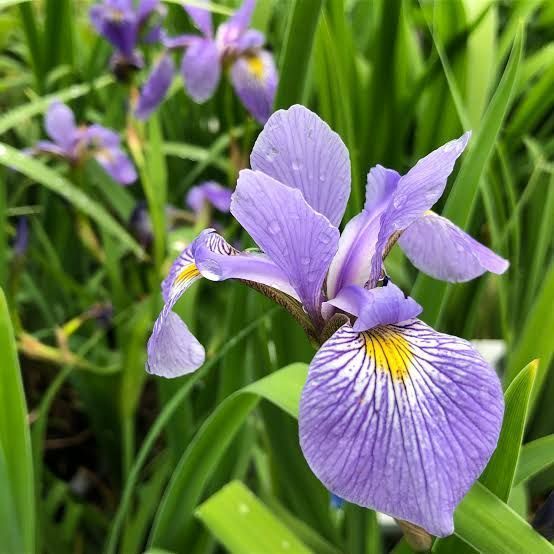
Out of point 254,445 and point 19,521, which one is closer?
point 19,521

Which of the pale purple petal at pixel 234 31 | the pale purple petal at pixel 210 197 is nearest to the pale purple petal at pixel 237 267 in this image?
the pale purple petal at pixel 210 197

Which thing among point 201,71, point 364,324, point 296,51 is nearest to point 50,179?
point 201,71

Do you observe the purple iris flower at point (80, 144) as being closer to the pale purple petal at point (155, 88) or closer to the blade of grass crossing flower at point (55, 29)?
the pale purple petal at point (155, 88)

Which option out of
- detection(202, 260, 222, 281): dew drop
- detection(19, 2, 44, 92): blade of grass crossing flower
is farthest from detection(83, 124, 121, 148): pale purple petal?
detection(202, 260, 222, 281): dew drop

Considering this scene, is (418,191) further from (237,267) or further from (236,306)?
(236,306)

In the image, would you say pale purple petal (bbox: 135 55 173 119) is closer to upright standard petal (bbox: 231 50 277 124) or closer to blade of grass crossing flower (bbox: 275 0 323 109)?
upright standard petal (bbox: 231 50 277 124)

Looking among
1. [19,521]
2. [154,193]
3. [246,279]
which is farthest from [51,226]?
[246,279]

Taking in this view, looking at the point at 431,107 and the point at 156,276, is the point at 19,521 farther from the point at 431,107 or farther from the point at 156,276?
the point at 431,107
